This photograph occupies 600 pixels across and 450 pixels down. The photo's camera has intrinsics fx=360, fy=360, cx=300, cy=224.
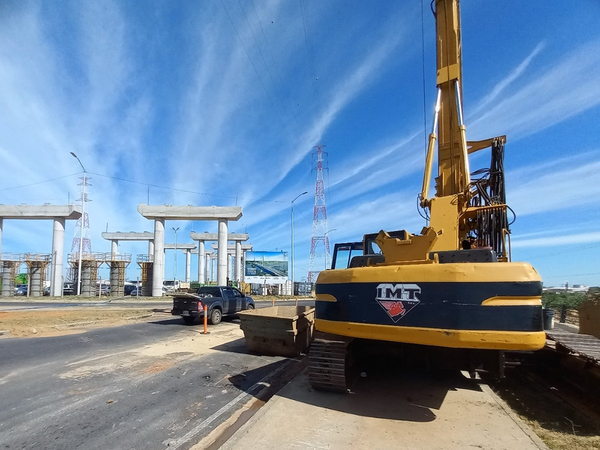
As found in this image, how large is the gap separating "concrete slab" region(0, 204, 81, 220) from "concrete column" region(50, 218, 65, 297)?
0.95 m

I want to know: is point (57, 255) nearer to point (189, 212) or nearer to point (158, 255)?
point (158, 255)

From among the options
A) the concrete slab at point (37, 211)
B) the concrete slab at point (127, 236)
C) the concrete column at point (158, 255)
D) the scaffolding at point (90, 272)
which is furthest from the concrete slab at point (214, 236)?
the concrete slab at point (37, 211)

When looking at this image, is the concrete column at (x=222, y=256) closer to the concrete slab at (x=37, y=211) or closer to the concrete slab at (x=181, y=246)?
the concrete slab at (x=37, y=211)

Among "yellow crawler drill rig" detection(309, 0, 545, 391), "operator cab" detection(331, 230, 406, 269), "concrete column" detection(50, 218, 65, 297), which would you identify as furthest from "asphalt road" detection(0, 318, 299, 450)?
"concrete column" detection(50, 218, 65, 297)

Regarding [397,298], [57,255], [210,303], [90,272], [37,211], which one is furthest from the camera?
[90,272]

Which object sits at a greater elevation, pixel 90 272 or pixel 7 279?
pixel 90 272

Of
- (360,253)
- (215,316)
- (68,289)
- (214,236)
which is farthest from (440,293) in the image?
(68,289)

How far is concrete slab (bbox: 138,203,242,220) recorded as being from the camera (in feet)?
125

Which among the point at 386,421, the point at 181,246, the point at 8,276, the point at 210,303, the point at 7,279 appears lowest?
the point at 386,421

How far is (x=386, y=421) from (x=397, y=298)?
5.10ft

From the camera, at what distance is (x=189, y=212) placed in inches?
1531

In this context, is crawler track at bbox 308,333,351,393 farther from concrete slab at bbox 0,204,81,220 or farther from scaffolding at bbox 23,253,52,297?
scaffolding at bbox 23,253,52,297

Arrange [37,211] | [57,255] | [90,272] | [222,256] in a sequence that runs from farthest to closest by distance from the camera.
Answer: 1. [90,272]
2. [222,256]
3. [37,211]
4. [57,255]

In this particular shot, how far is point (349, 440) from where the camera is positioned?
394 cm
